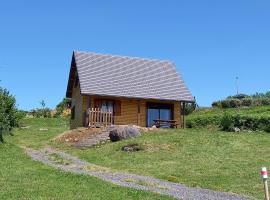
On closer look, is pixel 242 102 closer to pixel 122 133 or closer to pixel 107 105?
pixel 107 105

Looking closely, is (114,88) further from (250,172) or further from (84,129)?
(250,172)

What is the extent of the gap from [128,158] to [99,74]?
17242 mm

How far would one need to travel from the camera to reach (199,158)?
24656mm

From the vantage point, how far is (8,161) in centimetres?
2200

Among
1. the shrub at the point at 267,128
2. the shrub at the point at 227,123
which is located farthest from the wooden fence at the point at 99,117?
the shrub at the point at 267,128

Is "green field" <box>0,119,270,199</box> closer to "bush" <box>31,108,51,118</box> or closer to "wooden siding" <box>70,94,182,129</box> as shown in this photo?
"wooden siding" <box>70,94,182,129</box>

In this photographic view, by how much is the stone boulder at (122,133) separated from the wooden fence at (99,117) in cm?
603

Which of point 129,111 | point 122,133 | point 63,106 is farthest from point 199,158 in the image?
point 63,106

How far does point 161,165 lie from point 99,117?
16.5 meters

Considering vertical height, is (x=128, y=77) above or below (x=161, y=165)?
above

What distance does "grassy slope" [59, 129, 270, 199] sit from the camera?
19359 mm

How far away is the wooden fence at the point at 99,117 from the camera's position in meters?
38.8

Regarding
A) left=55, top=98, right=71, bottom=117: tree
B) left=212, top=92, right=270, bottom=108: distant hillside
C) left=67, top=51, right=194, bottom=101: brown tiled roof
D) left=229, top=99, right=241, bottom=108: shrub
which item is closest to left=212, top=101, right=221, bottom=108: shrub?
left=212, top=92, right=270, bottom=108: distant hillside

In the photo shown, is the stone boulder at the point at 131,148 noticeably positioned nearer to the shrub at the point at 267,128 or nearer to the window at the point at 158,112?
the shrub at the point at 267,128
